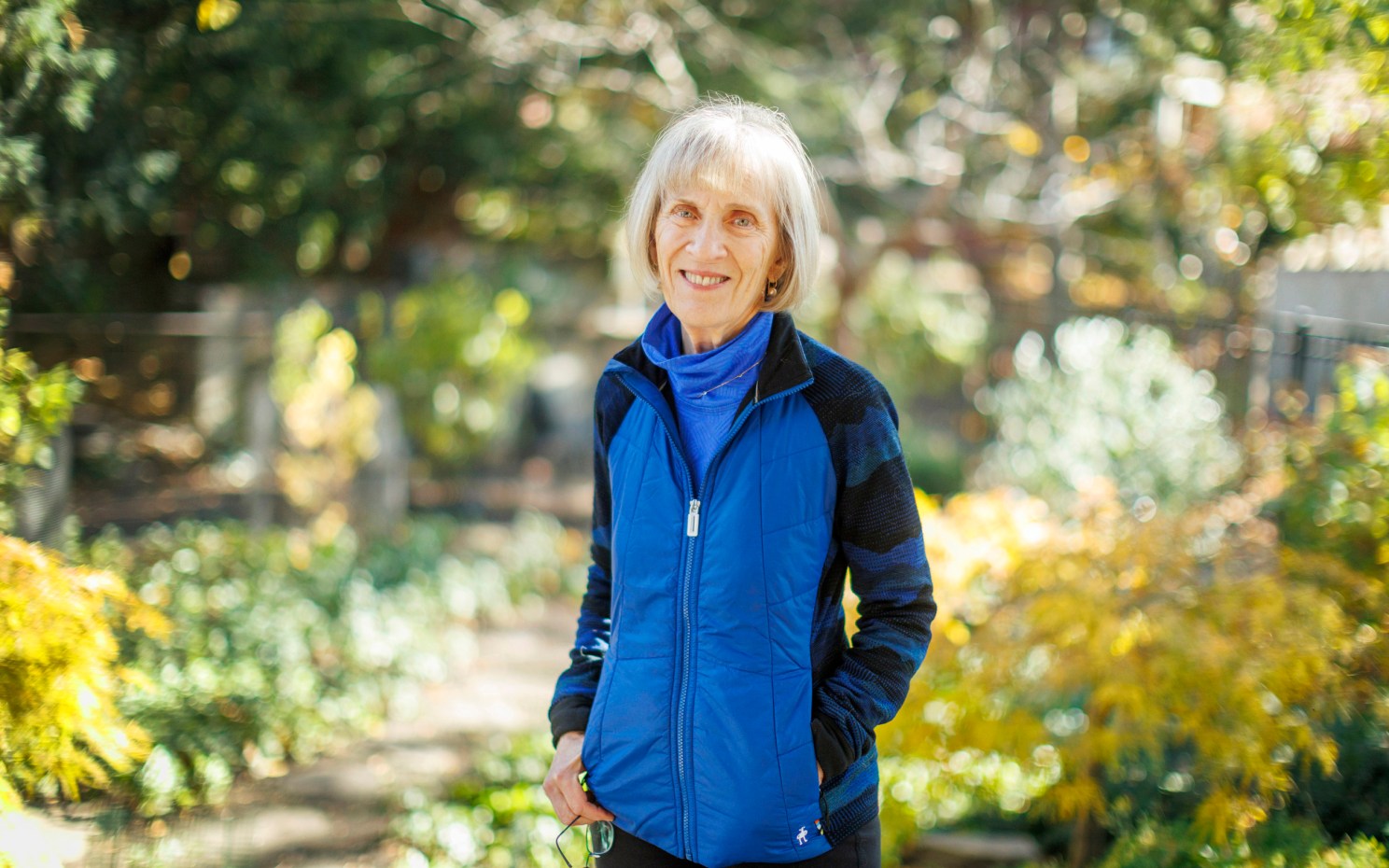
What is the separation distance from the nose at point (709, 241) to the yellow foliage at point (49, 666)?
5.97 feet

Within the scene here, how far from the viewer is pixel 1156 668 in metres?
3.12

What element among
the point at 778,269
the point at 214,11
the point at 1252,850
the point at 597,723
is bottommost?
the point at 1252,850

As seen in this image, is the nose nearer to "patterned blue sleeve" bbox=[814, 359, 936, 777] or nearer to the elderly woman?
the elderly woman

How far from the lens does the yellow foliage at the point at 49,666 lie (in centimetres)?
246

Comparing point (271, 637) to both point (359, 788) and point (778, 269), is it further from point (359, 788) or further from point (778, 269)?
point (778, 269)

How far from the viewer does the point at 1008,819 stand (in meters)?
4.00

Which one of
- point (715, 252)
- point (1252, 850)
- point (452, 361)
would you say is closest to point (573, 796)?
point (715, 252)

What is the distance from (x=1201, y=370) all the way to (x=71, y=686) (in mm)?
6831

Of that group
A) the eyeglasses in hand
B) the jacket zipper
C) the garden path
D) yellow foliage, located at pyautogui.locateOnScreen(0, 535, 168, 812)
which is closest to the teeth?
the jacket zipper

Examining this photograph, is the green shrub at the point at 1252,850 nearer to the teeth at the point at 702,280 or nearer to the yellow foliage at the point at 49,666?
the teeth at the point at 702,280

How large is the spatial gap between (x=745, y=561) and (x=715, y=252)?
1.65ft

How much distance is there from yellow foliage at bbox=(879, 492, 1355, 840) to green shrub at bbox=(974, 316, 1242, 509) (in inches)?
74.6

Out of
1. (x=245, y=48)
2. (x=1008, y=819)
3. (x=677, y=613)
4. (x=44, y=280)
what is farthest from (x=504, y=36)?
(x=677, y=613)

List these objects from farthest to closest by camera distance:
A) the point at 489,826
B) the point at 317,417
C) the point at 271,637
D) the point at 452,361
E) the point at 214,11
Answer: the point at 452,361 < the point at 317,417 < the point at 271,637 < the point at 214,11 < the point at 489,826
